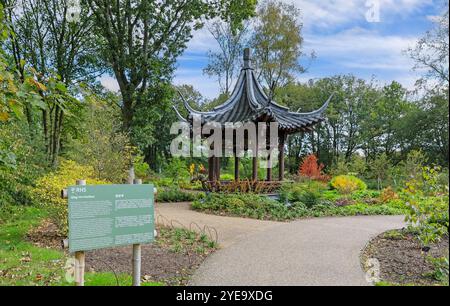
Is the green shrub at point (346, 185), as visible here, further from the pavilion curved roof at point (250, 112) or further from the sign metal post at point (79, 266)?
the sign metal post at point (79, 266)

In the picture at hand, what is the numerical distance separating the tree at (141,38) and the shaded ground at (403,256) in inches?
479

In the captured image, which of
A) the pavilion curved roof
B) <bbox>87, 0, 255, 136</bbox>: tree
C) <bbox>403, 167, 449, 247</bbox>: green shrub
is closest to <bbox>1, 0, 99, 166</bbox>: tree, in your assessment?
<bbox>87, 0, 255, 136</bbox>: tree

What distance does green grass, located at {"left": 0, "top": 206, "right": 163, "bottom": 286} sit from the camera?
5.22 m

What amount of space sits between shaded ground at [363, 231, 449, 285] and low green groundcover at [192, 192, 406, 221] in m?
3.29

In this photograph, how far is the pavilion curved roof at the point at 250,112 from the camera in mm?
14433

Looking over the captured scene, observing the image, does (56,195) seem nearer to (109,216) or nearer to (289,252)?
(109,216)

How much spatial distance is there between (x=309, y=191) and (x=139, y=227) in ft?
30.4

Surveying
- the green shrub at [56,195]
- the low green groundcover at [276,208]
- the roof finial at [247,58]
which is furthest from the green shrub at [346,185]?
the green shrub at [56,195]

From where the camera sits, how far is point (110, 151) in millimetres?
11453

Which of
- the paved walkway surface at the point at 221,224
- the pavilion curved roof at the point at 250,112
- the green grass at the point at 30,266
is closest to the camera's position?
the green grass at the point at 30,266

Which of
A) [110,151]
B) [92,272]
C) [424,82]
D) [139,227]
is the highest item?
[424,82]

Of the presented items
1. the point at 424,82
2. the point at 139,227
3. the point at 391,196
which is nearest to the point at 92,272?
the point at 139,227

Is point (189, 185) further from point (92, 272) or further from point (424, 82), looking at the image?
point (92, 272)

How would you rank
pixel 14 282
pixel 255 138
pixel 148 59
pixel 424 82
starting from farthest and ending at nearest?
Answer: pixel 424 82 < pixel 148 59 < pixel 255 138 < pixel 14 282
